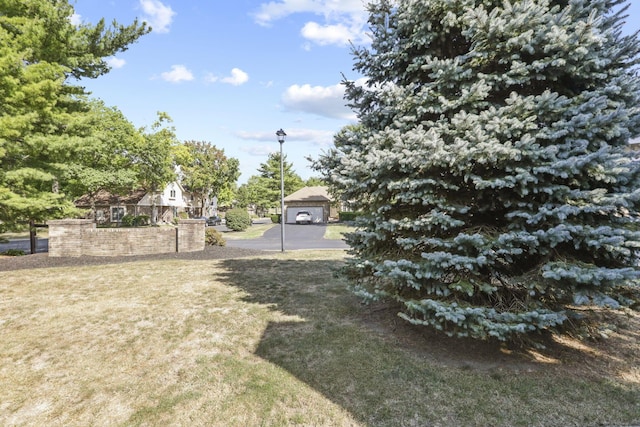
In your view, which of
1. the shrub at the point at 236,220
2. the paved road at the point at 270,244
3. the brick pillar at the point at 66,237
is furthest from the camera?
the shrub at the point at 236,220

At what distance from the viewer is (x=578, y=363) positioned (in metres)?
4.01

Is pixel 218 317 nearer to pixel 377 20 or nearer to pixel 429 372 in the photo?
pixel 429 372

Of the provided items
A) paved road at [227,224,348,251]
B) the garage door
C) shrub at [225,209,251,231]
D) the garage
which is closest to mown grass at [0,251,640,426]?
paved road at [227,224,348,251]

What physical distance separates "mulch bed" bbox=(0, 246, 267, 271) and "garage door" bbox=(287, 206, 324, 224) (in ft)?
84.1

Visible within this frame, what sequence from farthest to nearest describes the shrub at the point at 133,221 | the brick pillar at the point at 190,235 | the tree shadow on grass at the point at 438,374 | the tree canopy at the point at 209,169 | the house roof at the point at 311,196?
the tree canopy at the point at 209,169 → the house roof at the point at 311,196 → the shrub at the point at 133,221 → the brick pillar at the point at 190,235 → the tree shadow on grass at the point at 438,374

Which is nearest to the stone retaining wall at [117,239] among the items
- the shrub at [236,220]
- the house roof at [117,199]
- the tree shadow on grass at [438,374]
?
the tree shadow on grass at [438,374]

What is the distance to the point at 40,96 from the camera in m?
10.1

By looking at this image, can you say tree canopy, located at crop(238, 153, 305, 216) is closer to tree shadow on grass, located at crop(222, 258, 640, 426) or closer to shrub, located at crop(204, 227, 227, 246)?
shrub, located at crop(204, 227, 227, 246)

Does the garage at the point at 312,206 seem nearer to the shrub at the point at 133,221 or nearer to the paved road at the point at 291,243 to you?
the shrub at the point at 133,221

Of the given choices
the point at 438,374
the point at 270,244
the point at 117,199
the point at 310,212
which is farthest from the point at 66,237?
the point at 117,199

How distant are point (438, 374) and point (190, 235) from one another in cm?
1174

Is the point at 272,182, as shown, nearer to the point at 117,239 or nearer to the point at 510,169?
the point at 117,239

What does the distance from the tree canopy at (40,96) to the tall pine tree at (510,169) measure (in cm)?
1070

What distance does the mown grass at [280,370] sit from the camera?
10.3ft
